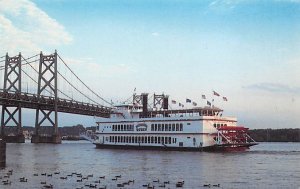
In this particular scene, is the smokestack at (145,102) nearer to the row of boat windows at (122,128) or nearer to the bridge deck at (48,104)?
the row of boat windows at (122,128)

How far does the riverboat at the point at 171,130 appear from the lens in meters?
62.6

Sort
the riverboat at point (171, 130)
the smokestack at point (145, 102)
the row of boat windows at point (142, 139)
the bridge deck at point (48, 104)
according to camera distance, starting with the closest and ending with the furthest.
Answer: the riverboat at point (171, 130) < the row of boat windows at point (142, 139) < the smokestack at point (145, 102) < the bridge deck at point (48, 104)

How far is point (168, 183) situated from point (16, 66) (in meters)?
96.9

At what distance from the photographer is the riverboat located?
62.6 meters

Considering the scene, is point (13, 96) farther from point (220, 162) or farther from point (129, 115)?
point (220, 162)

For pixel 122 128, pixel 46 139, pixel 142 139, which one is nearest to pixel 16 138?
pixel 46 139

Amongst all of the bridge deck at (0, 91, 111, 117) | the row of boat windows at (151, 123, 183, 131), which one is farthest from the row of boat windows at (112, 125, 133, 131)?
the bridge deck at (0, 91, 111, 117)

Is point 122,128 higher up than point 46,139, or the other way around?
point 122,128

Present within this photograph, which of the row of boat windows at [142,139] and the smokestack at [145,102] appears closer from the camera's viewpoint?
the row of boat windows at [142,139]

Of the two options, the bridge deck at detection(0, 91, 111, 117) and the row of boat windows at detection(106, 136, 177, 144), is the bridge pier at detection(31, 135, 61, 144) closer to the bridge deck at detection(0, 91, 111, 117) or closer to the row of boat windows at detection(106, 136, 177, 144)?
the bridge deck at detection(0, 91, 111, 117)

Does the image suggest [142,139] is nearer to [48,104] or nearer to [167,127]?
[167,127]

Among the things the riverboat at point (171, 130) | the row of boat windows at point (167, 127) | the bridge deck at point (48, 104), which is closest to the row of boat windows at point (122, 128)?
the riverboat at point (171, 130)

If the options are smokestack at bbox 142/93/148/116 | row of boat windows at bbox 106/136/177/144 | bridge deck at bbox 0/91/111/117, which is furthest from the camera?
bridge deck at bbox 0/91/111/117

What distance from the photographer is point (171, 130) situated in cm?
6575
